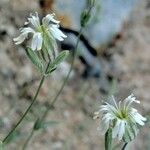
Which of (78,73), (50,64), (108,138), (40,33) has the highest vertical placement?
(40,33)

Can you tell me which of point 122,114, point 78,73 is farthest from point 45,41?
point 78,73

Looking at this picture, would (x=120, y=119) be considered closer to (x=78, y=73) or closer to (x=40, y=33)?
(x=40, y=33)

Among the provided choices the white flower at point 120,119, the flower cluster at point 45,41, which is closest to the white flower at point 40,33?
the flower cluster at point 45,41

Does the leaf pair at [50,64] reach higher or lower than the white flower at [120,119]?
higher

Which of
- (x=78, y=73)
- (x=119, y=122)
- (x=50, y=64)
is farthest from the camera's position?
(x=78, y=73)

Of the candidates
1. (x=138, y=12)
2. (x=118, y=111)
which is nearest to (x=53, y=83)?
(x=138, y=12)

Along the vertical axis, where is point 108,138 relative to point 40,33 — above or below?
below

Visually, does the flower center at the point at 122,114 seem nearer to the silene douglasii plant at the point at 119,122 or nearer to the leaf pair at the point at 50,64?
the silene douglasii plant at the point at 119,122
